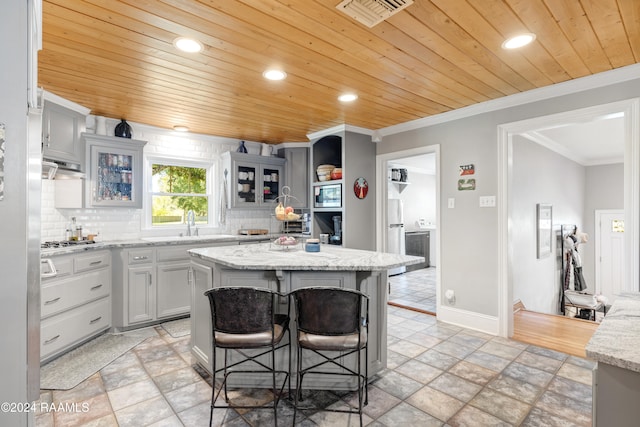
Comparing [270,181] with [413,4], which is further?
[270,181]

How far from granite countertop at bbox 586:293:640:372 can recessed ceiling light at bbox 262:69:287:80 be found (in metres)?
2.57

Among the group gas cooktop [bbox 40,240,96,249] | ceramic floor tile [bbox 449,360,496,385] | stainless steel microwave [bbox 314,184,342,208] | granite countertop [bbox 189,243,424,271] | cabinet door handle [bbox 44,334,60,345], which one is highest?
stainless steel microwave [bbox 314,184,342,208]

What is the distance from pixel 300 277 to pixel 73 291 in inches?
89.8

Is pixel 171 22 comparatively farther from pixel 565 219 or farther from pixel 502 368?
pixel 565 219

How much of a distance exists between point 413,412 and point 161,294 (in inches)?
117

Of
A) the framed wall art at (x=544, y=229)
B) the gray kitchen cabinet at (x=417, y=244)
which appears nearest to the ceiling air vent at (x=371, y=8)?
the framed wall art at (x=544, y=229)

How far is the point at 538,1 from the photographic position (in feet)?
5.89

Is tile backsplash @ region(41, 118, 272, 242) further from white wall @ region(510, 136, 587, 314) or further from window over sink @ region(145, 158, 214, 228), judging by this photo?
white wall @ region(510, 136, 587, 314)

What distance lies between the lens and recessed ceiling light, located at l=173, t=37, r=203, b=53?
84.8 inches

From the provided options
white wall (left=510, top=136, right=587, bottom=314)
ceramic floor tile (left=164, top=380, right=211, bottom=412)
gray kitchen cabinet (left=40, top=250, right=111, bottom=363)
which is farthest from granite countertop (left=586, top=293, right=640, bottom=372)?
gray kitchen cabinet (left=40, top=250, right=111, bottom=363)

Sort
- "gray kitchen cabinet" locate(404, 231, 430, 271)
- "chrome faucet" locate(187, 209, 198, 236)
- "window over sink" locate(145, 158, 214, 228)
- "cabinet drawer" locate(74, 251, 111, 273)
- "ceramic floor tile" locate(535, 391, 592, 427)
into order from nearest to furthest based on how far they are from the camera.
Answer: "ceramic floor tile" locate(535, 391, 592, 427)
"cabinet drawer" locate(74, 251, 111, 273)
"window over sink" locate(145, 158, 214, 228)
"chrome faucet" locate(187, 209, 198, 236)
"gray kitchen cabinet" locate(404, 231, 430, 271)

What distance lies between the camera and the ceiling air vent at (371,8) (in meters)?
1.75

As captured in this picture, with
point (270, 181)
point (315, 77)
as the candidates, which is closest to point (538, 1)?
point (315, 77)

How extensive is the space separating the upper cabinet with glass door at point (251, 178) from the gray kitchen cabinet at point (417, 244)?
348cm
